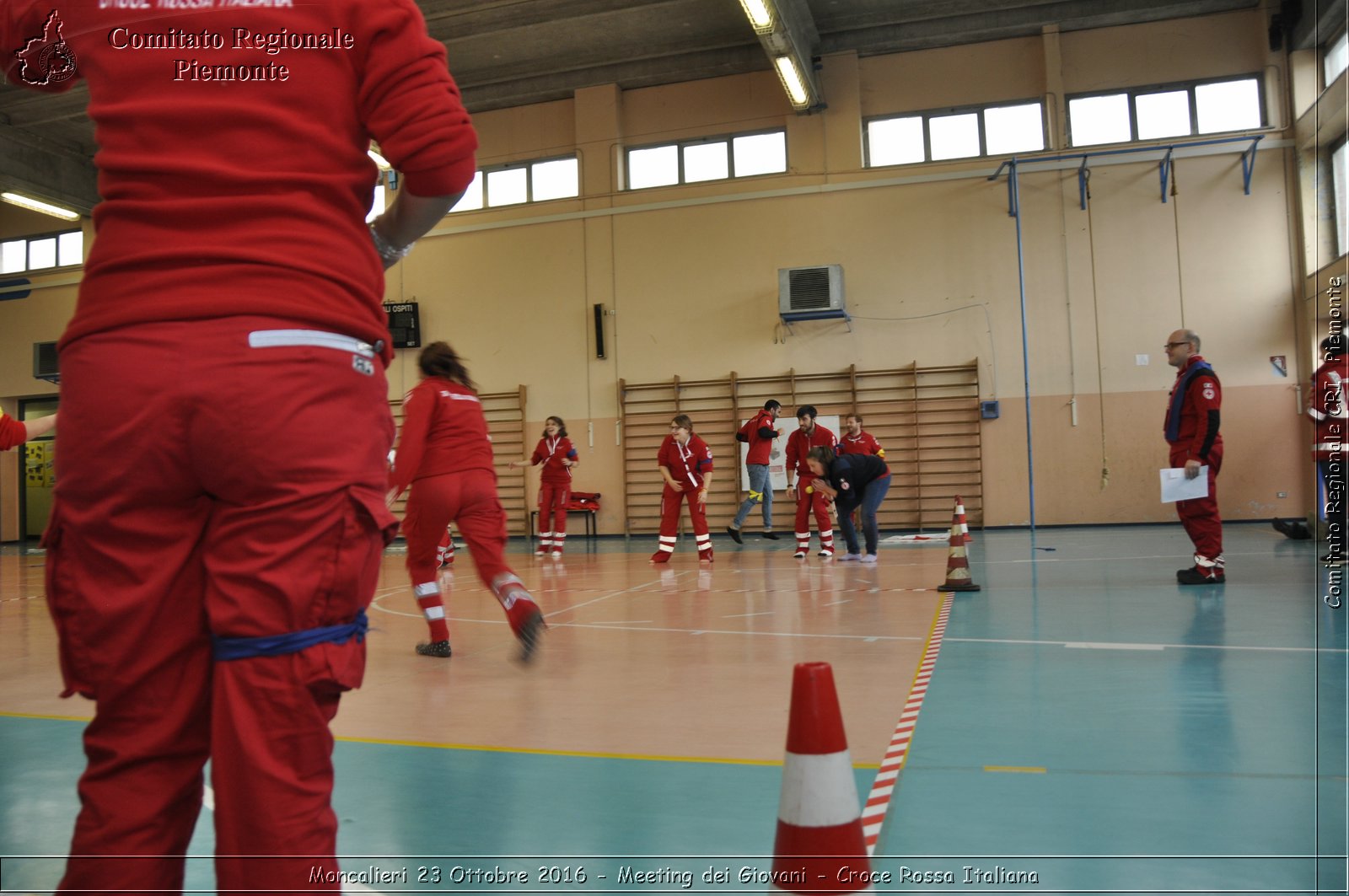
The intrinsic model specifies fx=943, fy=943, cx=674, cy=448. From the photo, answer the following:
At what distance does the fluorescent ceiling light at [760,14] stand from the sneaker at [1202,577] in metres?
9.29

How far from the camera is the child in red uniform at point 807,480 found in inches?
437

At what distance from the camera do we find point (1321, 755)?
2865mm

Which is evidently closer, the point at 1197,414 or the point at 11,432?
the point at 11,432

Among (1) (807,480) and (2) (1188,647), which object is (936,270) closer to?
(1) (807,480)

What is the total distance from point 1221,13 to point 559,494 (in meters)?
13.0

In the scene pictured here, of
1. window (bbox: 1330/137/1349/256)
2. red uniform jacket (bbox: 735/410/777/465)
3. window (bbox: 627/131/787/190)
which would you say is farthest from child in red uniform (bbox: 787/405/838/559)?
window (bbox: 1330/137/1349/256)

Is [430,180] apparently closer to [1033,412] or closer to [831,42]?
[1033,412]

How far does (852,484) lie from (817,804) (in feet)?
28.6

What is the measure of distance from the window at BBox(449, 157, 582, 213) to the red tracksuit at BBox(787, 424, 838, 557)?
804 cm

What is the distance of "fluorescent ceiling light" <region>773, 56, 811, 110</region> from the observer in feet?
47.1

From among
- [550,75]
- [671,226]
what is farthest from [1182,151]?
[550,75]

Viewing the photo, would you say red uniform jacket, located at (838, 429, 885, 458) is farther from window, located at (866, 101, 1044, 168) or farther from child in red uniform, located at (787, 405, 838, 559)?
window, located at (866, 101, 1044, 168)

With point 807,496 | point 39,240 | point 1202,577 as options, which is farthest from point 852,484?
point 39,240

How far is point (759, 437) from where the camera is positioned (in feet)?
41.6
